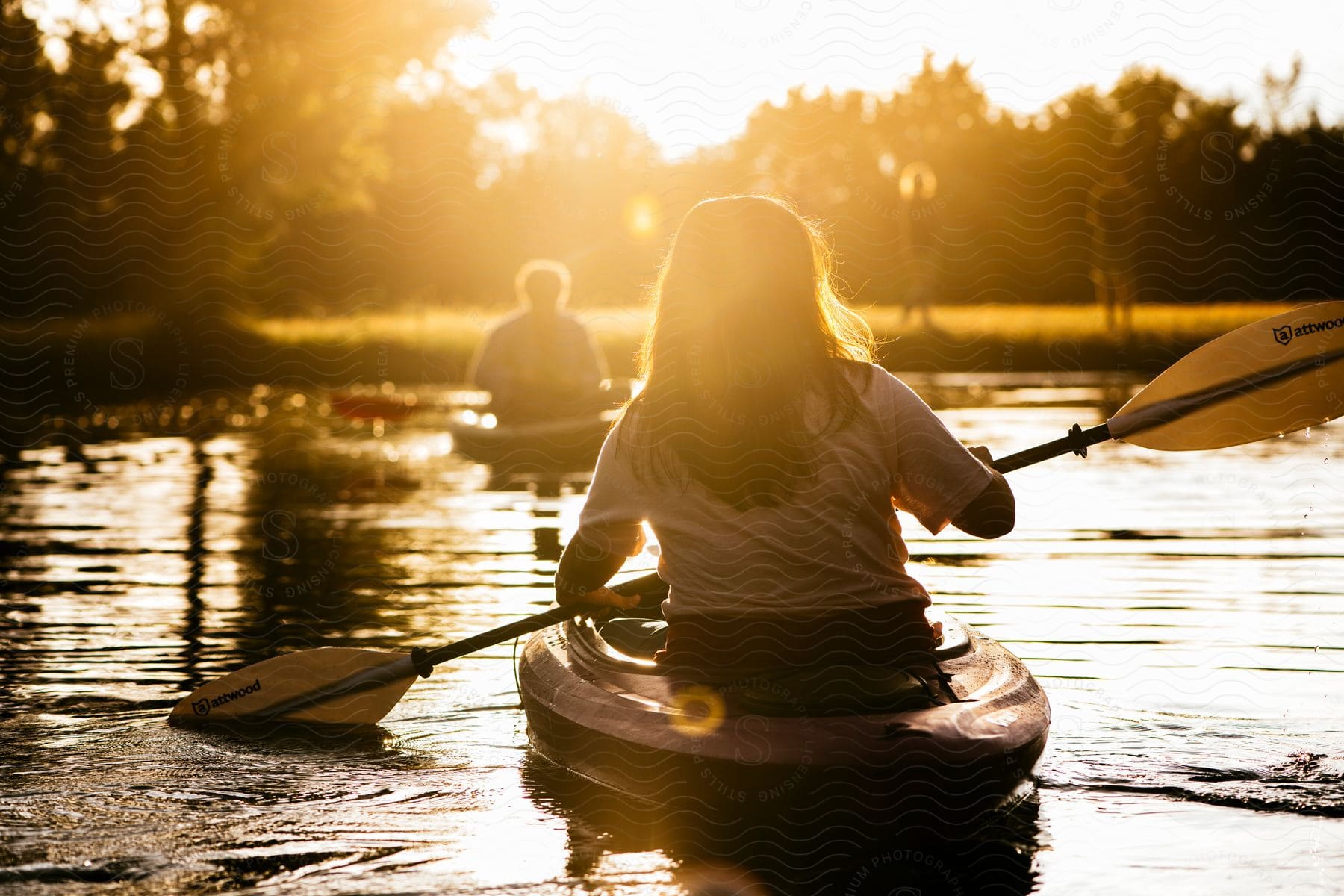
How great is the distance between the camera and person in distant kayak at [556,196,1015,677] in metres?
3.58

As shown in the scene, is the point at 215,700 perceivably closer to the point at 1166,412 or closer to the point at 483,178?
the point at 1166,412

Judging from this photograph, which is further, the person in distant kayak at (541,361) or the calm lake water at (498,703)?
the person in distant kayak at (541,361)

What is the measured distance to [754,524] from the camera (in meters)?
3.64

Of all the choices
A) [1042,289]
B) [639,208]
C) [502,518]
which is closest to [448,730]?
[502,518]

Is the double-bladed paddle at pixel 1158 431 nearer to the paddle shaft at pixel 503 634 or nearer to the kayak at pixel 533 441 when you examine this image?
the paddle shaft at pixel 503 634

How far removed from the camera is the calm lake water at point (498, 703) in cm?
359

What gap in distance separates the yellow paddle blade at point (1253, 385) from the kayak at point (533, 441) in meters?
7.34

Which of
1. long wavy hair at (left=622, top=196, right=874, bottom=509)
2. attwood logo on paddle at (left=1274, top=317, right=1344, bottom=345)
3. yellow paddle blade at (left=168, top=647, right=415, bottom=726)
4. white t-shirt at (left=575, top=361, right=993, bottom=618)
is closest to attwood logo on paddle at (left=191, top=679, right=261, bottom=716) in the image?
yellow paddle blade at (left=168, top=647, right=415, bottom=726)

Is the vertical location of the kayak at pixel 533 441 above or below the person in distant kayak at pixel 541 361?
below

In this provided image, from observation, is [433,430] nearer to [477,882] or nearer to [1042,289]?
[477,882]

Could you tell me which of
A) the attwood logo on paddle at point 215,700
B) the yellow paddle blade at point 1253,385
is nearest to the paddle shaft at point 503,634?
the attwood logo on paddle at point 215,700

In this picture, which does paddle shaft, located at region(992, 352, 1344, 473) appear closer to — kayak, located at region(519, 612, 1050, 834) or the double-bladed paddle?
the double-bladed paddle

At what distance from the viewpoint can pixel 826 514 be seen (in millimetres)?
3598

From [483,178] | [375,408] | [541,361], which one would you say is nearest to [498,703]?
[541,361]
